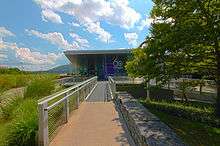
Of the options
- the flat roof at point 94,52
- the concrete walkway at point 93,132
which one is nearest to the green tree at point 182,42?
the concrete walkway at point 93,132

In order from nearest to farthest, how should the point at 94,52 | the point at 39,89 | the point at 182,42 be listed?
the point at 182,42
the point at 39,89
the point at 94,52

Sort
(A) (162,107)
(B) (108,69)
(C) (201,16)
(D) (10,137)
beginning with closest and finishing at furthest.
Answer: (D) (10,137)
(C) (201,16)
(A) (162,107)
(B) (108,69)

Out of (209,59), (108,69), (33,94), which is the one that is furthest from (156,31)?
(108,69)

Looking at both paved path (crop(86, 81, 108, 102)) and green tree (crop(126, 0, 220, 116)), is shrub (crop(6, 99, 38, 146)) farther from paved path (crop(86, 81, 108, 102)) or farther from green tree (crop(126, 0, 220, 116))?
paved path (crop(86, 81, 108, 102))

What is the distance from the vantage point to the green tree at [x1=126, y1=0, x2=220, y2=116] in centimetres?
1706

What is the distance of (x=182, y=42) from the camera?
17.2 meters

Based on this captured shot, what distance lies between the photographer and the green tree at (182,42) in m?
17.1

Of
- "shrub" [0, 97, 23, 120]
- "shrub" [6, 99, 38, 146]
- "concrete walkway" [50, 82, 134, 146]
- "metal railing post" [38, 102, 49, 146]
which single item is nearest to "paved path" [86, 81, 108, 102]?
"shrub" [0, 97, 23, 120]

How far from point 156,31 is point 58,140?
10.7m

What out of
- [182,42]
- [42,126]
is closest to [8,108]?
[42,126]

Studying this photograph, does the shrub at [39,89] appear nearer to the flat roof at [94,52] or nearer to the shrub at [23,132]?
the shrub at [23,132]

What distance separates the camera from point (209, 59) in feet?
63.5

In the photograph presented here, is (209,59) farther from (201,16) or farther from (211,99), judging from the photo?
(211,99)

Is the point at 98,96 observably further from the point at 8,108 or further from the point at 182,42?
the point at 8,108
